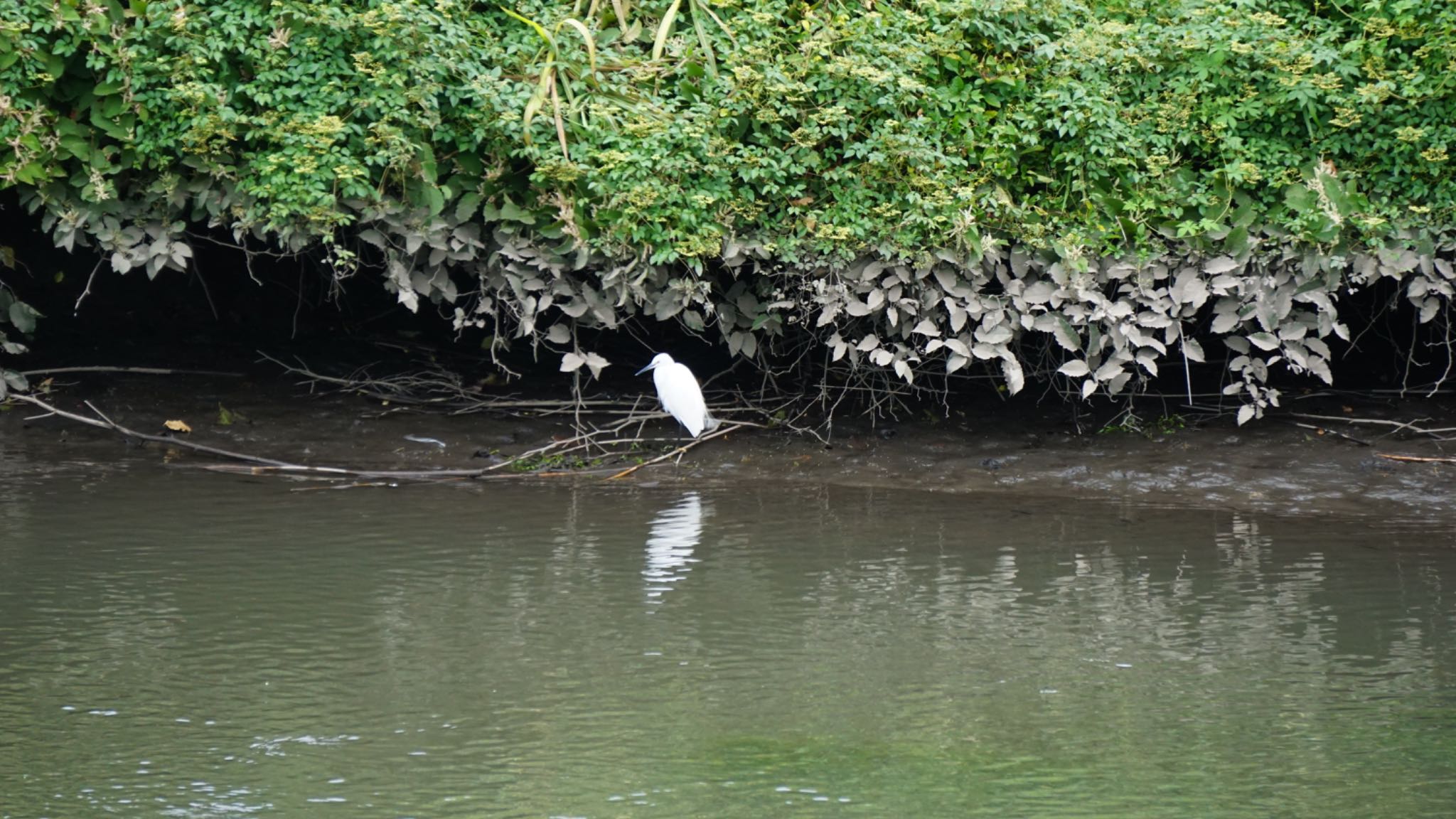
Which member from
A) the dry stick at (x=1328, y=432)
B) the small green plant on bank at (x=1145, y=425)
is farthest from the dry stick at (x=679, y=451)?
the dry stick at (x=1328, y=432)

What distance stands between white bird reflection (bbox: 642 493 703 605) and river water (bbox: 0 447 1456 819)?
0.08ft

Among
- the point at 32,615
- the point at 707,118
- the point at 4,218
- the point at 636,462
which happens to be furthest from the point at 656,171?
the point at 4,218

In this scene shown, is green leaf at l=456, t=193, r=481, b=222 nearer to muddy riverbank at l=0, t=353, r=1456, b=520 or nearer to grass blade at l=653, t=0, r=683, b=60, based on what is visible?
grass blade at l=653, t=0, r=683, b=60

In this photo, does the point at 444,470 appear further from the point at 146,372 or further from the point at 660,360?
the point at 146,372

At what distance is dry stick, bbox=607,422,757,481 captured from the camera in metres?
8.12

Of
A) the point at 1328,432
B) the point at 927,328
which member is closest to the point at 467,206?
the point at 927,328

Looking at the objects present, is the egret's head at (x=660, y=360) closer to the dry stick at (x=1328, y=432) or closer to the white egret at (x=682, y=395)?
the white egret at (x=682, y=395)

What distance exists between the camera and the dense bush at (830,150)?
7.37m

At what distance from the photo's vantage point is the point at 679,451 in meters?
8.30

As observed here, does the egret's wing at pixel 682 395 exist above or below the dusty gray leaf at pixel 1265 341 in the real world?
below

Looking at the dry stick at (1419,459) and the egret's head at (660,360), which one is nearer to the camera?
the dry stick at (1419,459)

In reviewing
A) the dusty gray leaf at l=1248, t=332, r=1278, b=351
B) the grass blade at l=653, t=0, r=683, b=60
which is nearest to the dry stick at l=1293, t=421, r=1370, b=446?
the dusty gray leaf at l=1248, t=332, r=1278, b=351

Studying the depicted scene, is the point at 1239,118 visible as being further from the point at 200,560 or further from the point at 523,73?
the point at 200,560

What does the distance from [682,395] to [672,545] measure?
1.74 m
